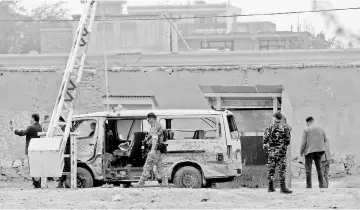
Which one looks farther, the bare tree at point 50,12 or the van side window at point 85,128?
the bare tree at point 50,12

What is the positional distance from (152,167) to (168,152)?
824 mm

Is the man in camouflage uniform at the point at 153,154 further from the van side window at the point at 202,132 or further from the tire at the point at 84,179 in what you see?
the tire at the point at 84,179

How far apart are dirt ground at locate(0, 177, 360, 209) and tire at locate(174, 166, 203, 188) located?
2247mm

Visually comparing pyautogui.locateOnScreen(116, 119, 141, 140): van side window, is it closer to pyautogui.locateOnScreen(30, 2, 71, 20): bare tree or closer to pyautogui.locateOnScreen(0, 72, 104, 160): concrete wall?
pyautogui.locateOnScreen(0, 72, 104, 160): concrete wall

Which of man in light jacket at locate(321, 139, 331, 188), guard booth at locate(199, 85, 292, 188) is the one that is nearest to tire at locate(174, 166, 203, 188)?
guard booth at locate(199, 85, 292, 188)

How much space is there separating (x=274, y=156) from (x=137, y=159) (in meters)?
3.63

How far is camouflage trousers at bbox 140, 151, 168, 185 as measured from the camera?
61.5 ft

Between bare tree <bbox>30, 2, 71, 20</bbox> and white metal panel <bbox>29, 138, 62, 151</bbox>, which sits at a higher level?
bare tree <bbox>30, 2, 71, 20</bbox>

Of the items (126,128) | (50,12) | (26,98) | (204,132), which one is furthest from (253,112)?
(50,12)

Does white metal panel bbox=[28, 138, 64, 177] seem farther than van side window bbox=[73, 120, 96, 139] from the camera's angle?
No

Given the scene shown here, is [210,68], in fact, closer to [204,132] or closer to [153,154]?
[204,132]

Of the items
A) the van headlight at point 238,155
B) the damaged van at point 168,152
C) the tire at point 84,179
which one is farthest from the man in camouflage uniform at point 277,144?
the tire at point 84,179

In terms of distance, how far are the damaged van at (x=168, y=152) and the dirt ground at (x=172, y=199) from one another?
2.24 m

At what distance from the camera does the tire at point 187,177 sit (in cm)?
1944
